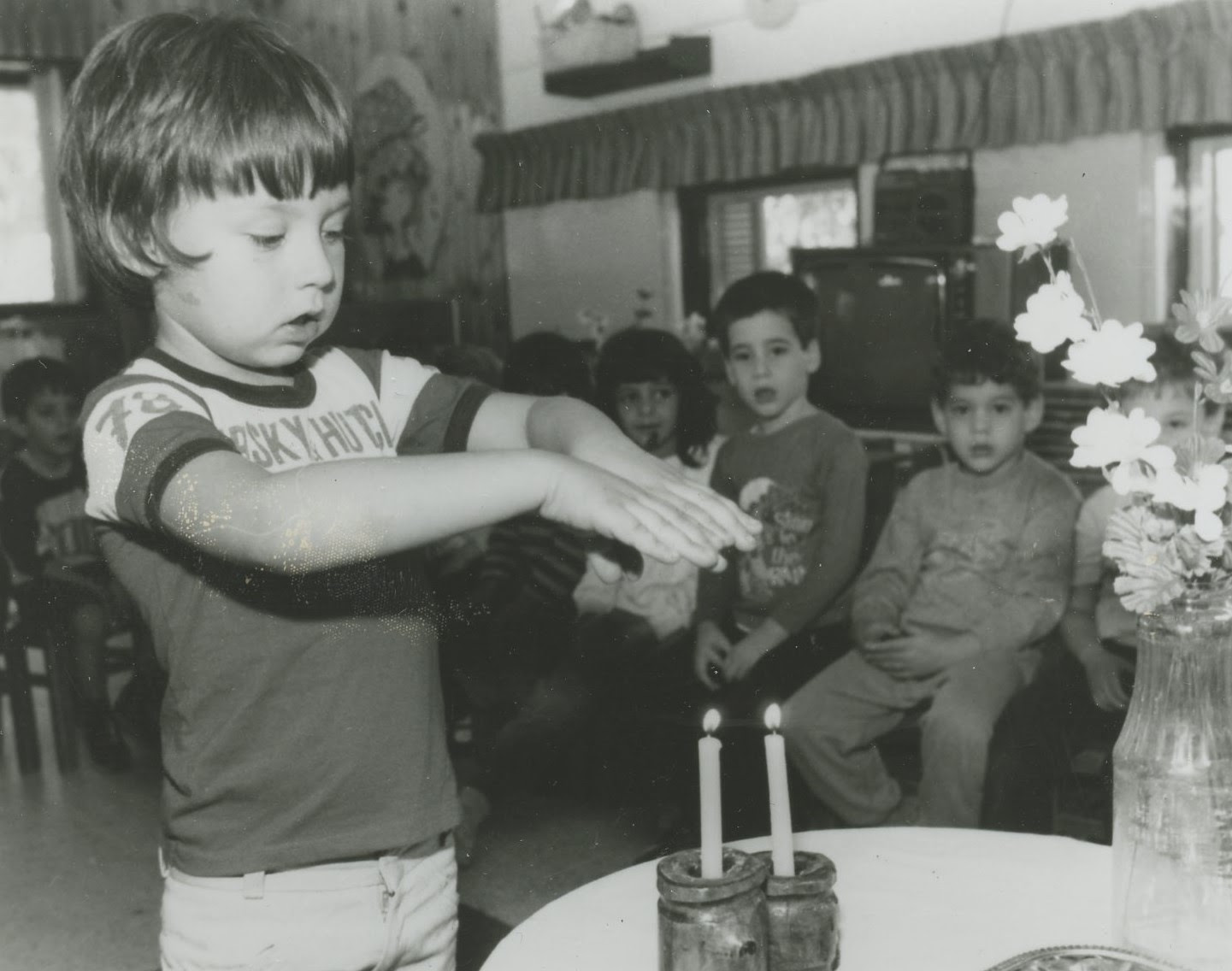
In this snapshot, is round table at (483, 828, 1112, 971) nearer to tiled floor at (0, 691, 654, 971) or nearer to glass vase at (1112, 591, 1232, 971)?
glass vase at (1112, 591, 1232, 971)

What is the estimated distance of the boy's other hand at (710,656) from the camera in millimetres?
2244

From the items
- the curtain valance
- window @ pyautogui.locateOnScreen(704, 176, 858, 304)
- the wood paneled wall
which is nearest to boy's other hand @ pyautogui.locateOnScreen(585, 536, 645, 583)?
the curtain valance

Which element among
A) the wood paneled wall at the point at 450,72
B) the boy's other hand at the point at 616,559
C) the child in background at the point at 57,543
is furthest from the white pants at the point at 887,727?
the wood paneled wall at the point at 450,72

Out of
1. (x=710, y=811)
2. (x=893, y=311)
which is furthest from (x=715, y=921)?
(x=893, y=311)

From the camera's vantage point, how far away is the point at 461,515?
0.73 meters

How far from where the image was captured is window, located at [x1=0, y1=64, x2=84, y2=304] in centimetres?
337

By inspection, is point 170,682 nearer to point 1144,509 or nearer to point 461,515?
point 461,515

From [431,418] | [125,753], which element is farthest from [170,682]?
[125,753]

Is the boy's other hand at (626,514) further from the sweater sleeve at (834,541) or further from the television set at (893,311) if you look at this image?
the television set at (893,311)

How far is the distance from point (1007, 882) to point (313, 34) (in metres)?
4.35

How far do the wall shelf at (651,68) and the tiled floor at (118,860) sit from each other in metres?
2.20

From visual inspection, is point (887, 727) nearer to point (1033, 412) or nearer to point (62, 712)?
point (1033, 412)

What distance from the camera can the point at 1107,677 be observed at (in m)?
1.97

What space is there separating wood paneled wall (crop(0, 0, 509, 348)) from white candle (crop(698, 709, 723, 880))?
12.2 ft
